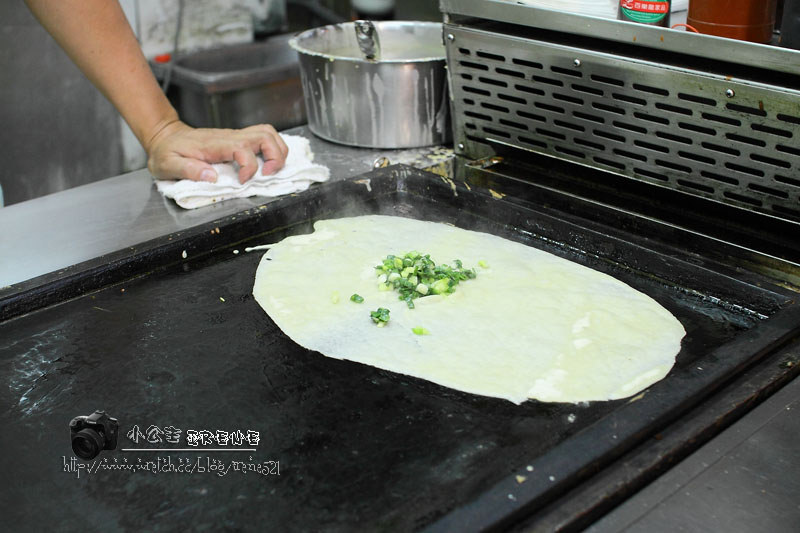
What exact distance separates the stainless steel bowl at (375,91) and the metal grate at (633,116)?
0.57 feet

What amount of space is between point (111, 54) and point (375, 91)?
29.8 inches

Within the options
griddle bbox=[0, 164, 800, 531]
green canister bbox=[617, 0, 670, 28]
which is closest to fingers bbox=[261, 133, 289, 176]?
griddle bbox=[0, 164, 800, 531]

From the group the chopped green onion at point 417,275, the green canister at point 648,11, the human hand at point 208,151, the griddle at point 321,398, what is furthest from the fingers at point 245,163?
the green canister at point 648,11

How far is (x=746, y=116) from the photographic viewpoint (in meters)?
1.45

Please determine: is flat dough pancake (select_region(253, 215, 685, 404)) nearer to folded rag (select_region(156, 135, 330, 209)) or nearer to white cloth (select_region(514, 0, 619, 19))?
folded rag (select_region(156, 135, 330, 209))

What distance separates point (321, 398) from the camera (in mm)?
1242

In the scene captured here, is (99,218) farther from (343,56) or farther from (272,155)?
(343,56)

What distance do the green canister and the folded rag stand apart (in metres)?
0.91

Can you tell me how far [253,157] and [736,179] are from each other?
121 cm

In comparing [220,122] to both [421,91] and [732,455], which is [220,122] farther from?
[732,455]

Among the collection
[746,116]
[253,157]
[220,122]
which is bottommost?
[220,122]

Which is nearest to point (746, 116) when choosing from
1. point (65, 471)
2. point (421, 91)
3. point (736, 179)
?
point (736, 179)

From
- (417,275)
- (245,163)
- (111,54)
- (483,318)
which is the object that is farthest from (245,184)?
(483,318)

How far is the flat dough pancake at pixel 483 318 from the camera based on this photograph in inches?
51.2
